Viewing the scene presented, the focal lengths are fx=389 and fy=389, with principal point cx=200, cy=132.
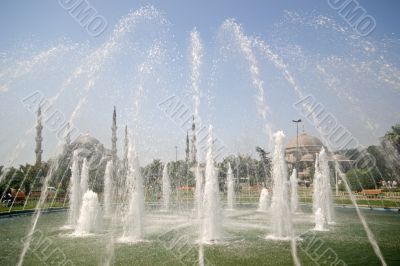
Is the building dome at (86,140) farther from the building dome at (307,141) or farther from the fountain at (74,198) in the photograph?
the fountain at (74,198)

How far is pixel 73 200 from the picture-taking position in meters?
20.3

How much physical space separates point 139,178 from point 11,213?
12017mm

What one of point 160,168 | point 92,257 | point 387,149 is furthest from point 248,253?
point 160,168

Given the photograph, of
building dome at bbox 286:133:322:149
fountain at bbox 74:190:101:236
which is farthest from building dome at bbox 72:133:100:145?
fountain at bbox 74:190:101:236

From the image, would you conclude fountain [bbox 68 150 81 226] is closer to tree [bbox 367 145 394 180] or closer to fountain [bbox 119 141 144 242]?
fountain [bbox 119 141 144 242]

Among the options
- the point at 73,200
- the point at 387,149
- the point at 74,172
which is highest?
the point at 387,149

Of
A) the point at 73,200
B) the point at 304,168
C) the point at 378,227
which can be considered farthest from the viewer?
the point at 304,168

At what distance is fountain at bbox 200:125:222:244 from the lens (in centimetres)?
1331

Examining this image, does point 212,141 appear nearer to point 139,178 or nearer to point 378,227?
point 139,178

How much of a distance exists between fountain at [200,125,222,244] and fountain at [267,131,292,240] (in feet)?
6.60

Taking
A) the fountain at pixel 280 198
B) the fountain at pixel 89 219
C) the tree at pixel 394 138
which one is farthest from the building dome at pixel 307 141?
the fountain at pixel 89 219

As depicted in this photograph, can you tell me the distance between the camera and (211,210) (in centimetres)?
1367

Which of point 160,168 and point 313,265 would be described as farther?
point 160,168

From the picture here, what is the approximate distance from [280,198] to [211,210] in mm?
2580
